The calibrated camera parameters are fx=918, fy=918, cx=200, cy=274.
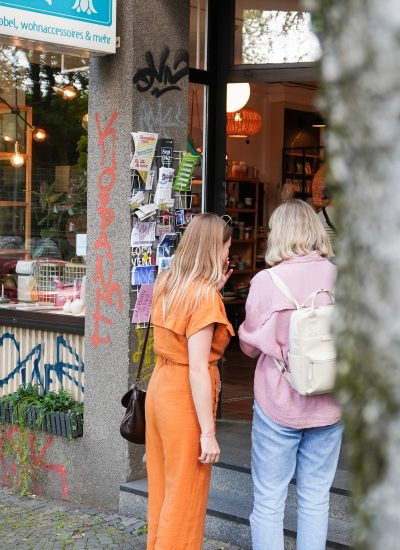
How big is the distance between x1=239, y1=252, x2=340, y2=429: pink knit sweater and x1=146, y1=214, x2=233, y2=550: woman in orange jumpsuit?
0.17m

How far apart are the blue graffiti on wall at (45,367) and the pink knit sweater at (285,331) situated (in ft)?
8.51

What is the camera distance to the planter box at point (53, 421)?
238 inches

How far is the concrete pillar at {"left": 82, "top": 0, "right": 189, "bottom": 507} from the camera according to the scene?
5.67m

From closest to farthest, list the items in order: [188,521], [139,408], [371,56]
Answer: [371,56] < [188,521] < [139,408]

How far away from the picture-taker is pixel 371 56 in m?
0.96

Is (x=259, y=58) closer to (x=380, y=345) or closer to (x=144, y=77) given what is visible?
(x=144, y=77)

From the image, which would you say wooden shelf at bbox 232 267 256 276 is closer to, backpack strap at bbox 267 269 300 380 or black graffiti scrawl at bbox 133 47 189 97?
black graffiti scrawl at bbox 133 47 189 97

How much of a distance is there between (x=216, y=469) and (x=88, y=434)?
91 cm

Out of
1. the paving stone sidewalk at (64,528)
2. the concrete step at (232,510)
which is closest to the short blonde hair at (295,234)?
the concrete step at (232,510)

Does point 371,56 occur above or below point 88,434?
above

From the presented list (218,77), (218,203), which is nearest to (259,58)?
(218,77)

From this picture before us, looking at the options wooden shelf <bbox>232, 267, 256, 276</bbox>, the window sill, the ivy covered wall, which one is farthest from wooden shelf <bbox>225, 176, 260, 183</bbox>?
the ivy covered wall

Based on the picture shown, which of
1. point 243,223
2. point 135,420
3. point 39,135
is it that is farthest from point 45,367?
point 243,223

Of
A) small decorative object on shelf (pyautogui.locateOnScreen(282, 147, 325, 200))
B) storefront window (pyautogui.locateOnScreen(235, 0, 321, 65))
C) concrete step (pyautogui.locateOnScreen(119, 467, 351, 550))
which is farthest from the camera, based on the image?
small decorative object on shelf (pyautogui.locateOnScreen(282, 147, 325, 200))
